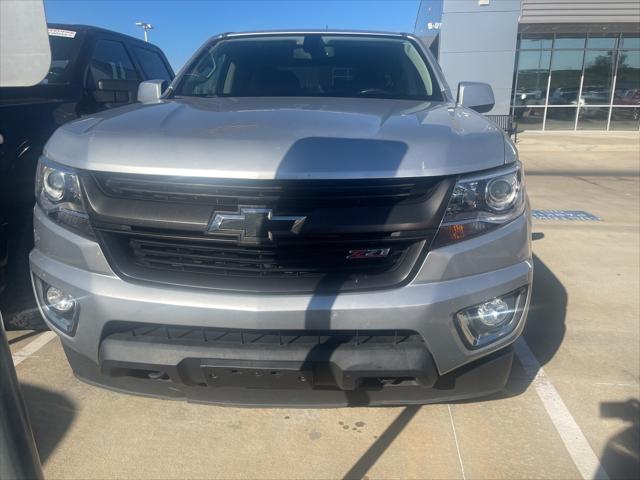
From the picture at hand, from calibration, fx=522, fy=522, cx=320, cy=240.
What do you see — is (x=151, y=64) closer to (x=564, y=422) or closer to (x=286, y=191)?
(x=286, y=191)

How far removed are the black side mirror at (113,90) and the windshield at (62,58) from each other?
62 cm

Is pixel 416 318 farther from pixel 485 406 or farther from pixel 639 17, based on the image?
pixel 639 17

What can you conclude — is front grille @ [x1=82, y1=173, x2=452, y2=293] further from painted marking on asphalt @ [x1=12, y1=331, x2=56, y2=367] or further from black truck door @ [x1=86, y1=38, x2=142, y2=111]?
black truck door @ [x1=86, y1=38, x2=142, y2=111]

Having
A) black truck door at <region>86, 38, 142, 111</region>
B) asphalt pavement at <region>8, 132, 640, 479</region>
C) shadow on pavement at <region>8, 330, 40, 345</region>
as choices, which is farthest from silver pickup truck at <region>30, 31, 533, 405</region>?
black truck door at <region>86, 38, 142, 111</region>

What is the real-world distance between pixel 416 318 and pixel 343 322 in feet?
0.87

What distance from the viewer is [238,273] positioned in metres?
2.03

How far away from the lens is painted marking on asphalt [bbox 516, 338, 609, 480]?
226 cm

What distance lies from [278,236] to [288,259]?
0.11 m

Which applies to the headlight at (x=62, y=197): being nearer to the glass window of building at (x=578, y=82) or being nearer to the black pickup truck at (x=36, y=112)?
the black pickup truck at (x=36, y=112)

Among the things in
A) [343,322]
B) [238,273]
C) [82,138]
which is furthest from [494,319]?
[82,138]

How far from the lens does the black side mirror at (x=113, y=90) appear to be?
13.0 feet

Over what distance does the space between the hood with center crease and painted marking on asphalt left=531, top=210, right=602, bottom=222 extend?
5.35m

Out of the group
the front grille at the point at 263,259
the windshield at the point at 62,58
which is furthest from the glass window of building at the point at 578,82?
the front grille at the point at 263,259

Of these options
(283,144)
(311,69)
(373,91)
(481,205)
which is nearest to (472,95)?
(373,91)
